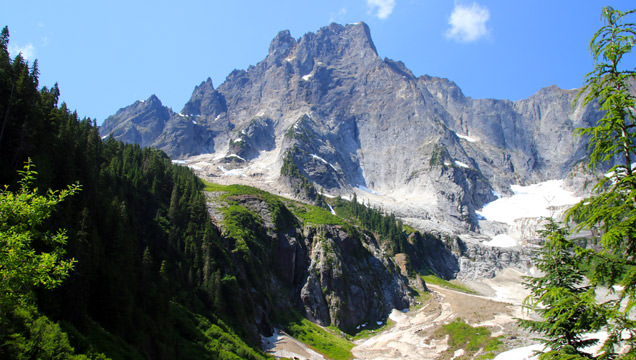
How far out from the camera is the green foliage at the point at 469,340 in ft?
200

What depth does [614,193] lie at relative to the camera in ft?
37.2

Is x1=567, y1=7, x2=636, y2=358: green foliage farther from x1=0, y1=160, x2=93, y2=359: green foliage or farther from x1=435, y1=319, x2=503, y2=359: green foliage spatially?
x1=435, y1=319, x2=503, y2=359: green foliage

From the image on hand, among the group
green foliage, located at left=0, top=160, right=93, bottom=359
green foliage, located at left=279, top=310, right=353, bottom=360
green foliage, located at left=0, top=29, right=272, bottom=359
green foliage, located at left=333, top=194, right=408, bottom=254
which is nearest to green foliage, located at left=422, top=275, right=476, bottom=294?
green foliage, located at left=333, top=194, right=408, bottom=254

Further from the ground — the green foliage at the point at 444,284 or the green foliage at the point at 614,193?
the green foliage at the point at 614,193

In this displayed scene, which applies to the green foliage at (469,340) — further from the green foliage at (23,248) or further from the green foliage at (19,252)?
the green foliage at (19,252)

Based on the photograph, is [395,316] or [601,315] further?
[395,316]

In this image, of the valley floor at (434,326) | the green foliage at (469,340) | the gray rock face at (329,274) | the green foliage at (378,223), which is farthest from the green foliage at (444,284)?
the green foliage at (469,340)

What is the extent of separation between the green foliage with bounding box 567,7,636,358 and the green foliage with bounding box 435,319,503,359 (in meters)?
55.3

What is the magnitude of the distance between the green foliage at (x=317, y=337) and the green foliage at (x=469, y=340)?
64.4ft

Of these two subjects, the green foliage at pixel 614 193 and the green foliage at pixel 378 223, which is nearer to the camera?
the green foliage at pixel 614 193

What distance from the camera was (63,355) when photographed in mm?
24375

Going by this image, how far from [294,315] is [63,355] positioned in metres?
62.5

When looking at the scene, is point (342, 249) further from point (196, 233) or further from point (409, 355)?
point (196, 233)

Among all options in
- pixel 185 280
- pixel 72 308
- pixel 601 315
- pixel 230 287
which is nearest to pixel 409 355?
pixel 230 287
